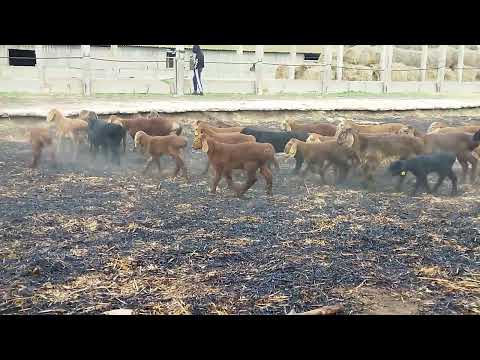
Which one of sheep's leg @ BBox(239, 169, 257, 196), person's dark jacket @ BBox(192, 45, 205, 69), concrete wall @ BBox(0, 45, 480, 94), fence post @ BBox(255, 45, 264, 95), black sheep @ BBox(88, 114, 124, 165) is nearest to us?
sheep's leg @ BBox(239, 169, 257, 196)

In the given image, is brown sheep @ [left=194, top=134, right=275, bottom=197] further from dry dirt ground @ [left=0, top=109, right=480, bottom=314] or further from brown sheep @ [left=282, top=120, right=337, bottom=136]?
brown sheep @ [left=282, top=120, right=337, bottom=136]

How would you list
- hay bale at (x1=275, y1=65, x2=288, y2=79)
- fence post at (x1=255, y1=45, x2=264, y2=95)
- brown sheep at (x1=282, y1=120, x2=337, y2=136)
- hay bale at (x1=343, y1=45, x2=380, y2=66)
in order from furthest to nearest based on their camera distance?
hay bale at (x1=343, y1=45, x2=380, y2=66), hay bale at (x1=275, y1=65, x2=288, y2=79), fence post at (x1=255, y1=45, x2=264, y2=95), brown sheep at (x1=282, y1=120, x2=337, y2=136)

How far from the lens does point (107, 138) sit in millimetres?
7113

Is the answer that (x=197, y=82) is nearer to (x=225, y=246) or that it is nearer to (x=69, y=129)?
(x=69, y=129)

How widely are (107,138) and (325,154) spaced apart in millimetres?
2872

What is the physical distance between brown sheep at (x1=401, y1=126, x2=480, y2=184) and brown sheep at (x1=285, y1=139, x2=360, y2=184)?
1069 millimetres

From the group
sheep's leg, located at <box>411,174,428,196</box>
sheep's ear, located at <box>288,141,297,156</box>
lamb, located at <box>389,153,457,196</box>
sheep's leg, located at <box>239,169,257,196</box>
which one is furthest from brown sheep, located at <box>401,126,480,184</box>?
sheep's leg, located at <box>239,169,257,196</box>

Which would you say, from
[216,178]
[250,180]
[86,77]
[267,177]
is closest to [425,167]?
[267,177]

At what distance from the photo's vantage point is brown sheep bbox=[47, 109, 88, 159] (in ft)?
24.3

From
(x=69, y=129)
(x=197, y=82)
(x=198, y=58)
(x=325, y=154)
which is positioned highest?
(x=198, y=58)

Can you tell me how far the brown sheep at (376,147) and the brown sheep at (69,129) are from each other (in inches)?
139

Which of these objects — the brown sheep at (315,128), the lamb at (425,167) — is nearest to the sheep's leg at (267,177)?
the lamb at (425,167)

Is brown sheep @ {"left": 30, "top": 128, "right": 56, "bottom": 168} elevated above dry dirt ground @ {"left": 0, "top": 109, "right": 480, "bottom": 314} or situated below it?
above

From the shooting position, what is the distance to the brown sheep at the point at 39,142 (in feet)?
21.9
